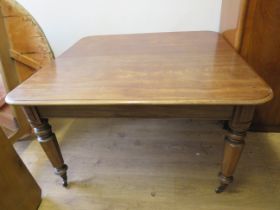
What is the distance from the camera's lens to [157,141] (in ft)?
4.87

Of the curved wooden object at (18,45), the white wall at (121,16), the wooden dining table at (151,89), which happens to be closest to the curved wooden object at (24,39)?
the curved wooden object at (18,45)

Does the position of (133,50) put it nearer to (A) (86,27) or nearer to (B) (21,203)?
(A) (86,27)

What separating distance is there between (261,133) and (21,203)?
1518 mm

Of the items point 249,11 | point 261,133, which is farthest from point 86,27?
point 261,133

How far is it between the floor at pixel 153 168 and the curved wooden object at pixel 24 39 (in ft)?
1.80

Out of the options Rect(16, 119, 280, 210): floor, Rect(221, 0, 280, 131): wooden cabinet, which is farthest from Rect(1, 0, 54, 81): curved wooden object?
Rect(221, 0, 280, 131): wooden cabinet

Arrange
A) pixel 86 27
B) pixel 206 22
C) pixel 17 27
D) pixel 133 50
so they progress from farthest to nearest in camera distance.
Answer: pixel 86 27, pixel 206 22, pixel 17 27, pixel 133 50

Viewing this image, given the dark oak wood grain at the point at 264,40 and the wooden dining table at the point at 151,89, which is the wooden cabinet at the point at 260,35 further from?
the wooden dining table at the point at 151,89

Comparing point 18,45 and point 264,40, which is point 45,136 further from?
point 264,40

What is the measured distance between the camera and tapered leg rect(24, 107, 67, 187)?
88 cm

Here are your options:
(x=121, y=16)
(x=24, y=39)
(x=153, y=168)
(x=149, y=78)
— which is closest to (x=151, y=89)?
(x=149, y=78)

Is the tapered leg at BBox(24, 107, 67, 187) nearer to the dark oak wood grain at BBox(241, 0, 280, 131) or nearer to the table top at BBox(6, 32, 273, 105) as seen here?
the table top at BBox(6, 32, 273, 105)

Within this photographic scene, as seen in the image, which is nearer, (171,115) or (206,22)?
(171,115)

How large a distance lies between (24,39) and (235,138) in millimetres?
1367
